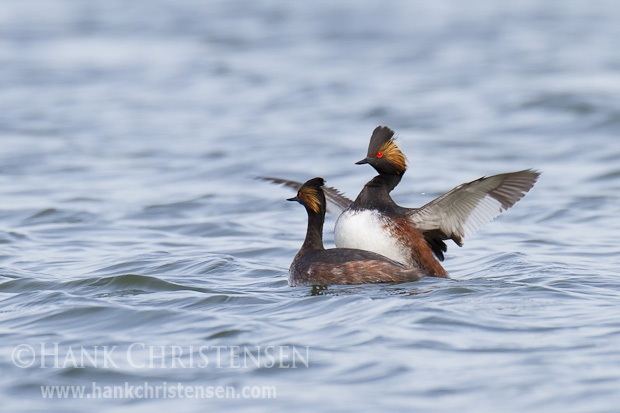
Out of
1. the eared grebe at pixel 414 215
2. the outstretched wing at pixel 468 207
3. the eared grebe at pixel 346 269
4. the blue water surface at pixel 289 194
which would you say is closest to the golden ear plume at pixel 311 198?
the eared grebe at pixel 414 215

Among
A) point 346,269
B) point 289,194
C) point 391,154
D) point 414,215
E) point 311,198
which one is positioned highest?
point 289,194

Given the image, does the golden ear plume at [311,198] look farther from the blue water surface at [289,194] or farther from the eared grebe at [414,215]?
the blue water surface at [289,194]

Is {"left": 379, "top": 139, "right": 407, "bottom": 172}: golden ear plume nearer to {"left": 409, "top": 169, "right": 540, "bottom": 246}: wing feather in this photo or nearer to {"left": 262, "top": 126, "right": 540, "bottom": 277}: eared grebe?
{"left": 262, "top": 126, "right": 540, "bottom": 277}: eared grebe

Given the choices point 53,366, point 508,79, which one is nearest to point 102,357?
point 53,366

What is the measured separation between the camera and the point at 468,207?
9.34m

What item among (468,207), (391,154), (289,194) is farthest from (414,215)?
(289,194)

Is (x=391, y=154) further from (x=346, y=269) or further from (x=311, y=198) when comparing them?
(x=346, y=269)

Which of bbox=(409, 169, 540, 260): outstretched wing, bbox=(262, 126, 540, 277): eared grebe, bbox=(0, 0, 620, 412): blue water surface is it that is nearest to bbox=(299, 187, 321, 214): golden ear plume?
bbox=(262, 126, 540, 277): eared grebe

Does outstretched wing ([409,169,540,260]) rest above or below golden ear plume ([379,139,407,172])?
below

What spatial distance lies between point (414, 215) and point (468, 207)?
0.53m

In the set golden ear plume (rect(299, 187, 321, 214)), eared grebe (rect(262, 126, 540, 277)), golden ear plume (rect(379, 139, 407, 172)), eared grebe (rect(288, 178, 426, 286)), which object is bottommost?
eared grebe (rect(288, 178, 426, 286))

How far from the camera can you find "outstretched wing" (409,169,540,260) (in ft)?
29.7

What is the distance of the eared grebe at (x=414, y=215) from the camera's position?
9.10 meters

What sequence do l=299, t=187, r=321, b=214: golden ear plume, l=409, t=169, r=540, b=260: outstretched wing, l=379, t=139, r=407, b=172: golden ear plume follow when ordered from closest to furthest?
1. l=409, t=169, r=540, b=260: outstretched wing
2. l=299, t=187, r=321, b=214: golden ear plume
3. l=379, t=139, r=407, b=172: golden ear plume
